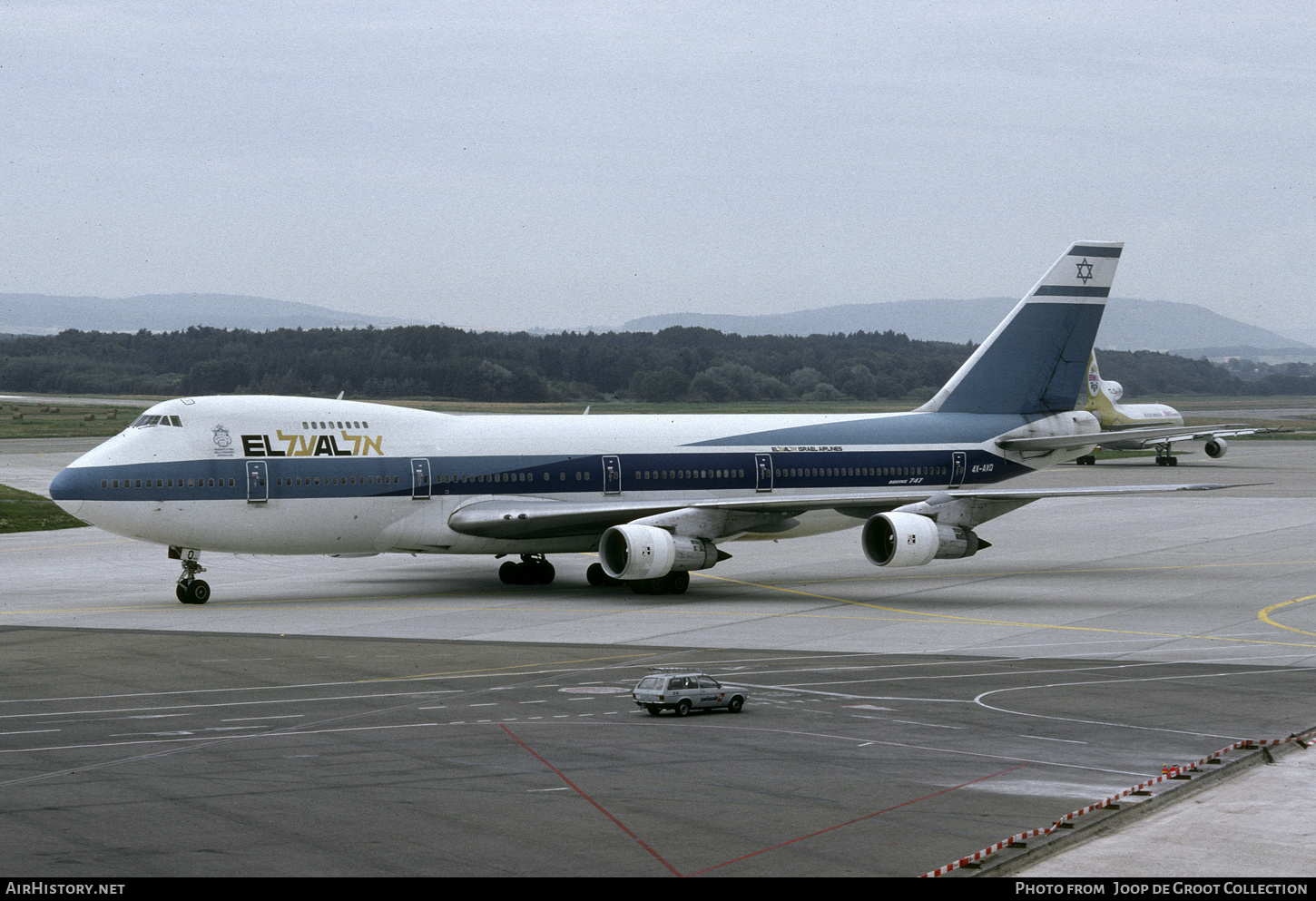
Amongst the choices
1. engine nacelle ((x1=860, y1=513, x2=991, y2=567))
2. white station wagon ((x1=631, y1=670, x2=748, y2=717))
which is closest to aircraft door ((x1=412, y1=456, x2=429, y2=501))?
engine nacelle ((x1=860, y1=513, x2=991, y2=567))

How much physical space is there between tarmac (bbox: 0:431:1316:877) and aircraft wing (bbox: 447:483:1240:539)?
6.50ft

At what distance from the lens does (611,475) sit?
41625mm

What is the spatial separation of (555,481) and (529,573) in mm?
3519

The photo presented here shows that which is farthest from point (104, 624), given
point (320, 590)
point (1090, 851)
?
point (1090, 851)

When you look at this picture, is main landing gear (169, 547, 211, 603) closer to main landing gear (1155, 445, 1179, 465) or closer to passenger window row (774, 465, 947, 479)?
passenger window row (774, 465, 947, 479)

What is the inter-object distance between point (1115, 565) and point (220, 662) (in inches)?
1184

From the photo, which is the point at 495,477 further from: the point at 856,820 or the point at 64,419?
the point at 64,419

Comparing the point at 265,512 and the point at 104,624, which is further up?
the point at 265,512

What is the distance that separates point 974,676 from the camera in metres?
27.4

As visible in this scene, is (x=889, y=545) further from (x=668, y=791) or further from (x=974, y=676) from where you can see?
(x=668, y=791)

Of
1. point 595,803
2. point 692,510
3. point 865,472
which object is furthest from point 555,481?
point 595,803

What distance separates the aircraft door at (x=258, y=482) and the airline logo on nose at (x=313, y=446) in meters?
0.31

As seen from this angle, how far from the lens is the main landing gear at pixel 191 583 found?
1490 inches

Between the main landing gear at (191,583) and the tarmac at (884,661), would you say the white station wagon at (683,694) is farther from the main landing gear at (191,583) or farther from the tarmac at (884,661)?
the main landing gear at (191,583)
